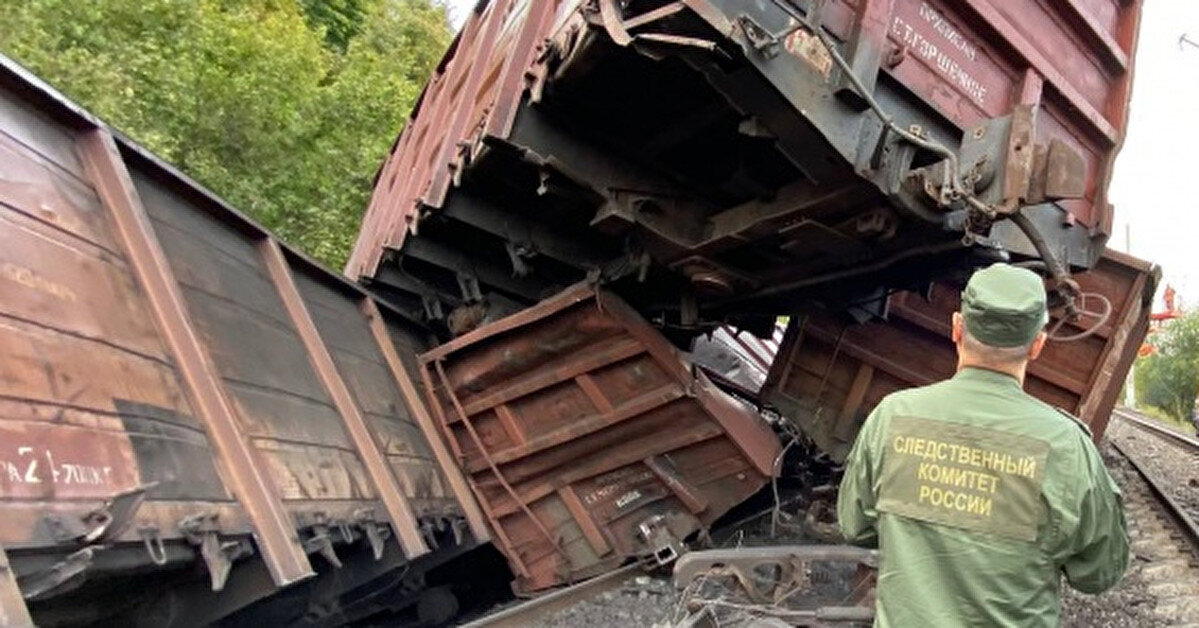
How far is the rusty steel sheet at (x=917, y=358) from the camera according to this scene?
213 inches

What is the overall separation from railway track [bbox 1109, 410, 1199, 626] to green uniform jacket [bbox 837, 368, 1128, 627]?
335cm

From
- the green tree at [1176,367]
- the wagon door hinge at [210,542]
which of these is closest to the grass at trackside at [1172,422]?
the green tree at [1176,367]

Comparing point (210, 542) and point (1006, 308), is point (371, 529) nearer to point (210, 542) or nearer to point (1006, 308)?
point (210, 542)

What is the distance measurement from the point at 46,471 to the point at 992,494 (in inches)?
87.2

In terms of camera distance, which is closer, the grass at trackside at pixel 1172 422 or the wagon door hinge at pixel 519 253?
the wagon door hinge at pixel 519 253

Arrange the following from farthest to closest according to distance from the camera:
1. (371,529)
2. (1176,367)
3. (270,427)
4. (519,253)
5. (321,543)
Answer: (1176,367) < (519,253) < (371,529) < (270,427) < (321,543)

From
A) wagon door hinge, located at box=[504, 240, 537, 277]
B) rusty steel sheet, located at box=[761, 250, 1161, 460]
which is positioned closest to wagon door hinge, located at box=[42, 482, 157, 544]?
wagon door hinge, located at box=[504, 240, 537, 277]

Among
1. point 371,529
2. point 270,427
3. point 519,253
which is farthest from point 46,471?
point 519,253

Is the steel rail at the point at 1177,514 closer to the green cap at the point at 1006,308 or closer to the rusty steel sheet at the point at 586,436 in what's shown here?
the rusty steel sheet at the point at 586,436

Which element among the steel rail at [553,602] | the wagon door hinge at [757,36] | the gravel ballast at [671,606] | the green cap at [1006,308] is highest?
the wagon door hinge at [757,36]

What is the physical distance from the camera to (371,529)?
159 inches

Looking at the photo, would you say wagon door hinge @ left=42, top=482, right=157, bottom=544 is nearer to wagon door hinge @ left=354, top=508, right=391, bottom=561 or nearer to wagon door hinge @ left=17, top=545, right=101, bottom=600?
wagon door hinge @ left=17, top=545, right=101, bottom=600

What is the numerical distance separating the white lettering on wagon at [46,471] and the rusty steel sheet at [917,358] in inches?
179

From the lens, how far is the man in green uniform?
177 centimetres
